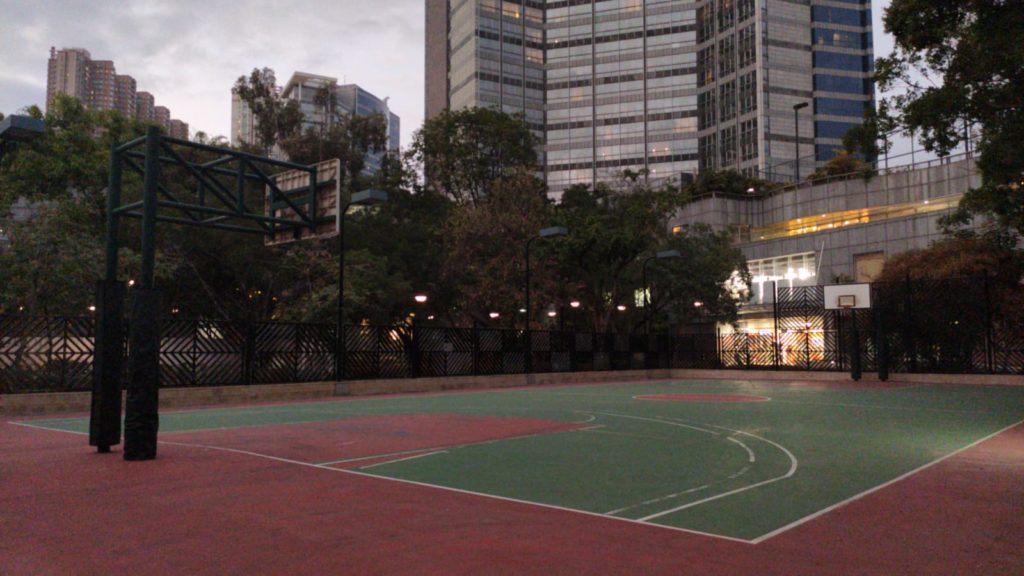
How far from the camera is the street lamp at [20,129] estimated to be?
10.2 m

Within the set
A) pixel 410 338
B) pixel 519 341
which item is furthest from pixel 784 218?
pixel 410 338

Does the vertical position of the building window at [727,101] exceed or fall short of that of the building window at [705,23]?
it falls short

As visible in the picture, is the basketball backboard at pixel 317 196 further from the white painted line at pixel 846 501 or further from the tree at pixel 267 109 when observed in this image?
the tree at pixel 267 109

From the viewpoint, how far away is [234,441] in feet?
44.2

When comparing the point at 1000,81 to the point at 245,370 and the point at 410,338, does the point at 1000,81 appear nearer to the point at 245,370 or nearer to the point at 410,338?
the point at 410,338

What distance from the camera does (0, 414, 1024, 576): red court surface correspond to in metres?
5.96

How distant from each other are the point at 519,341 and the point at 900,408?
18267 millimetres

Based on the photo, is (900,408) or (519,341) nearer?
(900,408)

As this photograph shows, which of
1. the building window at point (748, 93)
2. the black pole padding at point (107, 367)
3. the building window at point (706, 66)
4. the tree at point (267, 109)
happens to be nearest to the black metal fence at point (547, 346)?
the black pole padding at point (107, 367)

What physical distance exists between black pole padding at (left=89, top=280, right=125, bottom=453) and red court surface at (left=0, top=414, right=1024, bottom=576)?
77.9 inches

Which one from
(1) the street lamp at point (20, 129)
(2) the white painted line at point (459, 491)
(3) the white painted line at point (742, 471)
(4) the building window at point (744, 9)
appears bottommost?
(3) the white painted line at point (742, 471)

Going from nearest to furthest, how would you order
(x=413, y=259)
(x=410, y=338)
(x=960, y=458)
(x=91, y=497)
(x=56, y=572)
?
(x=56, y=572) < (x=91, y=497) < (x=960, y=458) < (x=410, y=338) < (x=413, y=259)

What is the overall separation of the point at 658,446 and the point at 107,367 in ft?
30.0

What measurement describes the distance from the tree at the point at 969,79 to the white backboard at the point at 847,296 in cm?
1051
